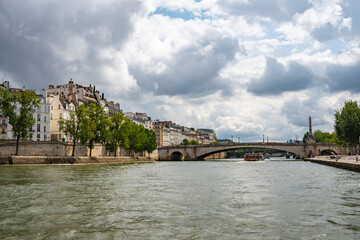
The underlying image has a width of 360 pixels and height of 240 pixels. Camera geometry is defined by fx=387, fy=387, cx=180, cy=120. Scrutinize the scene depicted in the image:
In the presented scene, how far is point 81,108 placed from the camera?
6078cm

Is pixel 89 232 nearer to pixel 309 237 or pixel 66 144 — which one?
pixel 309 237

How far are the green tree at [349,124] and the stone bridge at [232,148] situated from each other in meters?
19.4

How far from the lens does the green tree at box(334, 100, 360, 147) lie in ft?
202

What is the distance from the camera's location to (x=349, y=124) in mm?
61781

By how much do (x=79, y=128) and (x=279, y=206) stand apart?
166 ft

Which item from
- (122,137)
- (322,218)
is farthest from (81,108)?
(322,218)

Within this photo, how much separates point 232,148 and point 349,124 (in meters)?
37.7

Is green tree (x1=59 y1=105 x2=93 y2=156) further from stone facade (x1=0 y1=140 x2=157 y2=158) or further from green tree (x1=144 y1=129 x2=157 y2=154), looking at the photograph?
green tree (x1=144 y1=129 x2=157 y2=154)

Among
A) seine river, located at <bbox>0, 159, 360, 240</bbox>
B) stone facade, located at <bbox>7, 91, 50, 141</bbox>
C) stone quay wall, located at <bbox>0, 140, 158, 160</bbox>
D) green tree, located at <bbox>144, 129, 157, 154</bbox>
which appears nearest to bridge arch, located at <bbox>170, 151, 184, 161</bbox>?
green tree, located at <bbox>144, 129, 157, 154</bbox>

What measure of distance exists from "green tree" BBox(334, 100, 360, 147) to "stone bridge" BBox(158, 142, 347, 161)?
1941 cm

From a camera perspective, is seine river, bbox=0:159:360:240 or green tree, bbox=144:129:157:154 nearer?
seine river, bbox=0:159:360:240

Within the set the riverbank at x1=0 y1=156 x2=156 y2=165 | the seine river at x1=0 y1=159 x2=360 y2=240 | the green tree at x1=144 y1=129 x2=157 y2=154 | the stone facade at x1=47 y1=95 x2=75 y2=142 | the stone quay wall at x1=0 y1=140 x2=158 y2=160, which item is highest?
the stone facade at x1=47 y1=95 x2=75 y2=142

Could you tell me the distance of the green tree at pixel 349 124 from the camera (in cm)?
6150

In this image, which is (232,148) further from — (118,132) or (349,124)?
(349,124)
